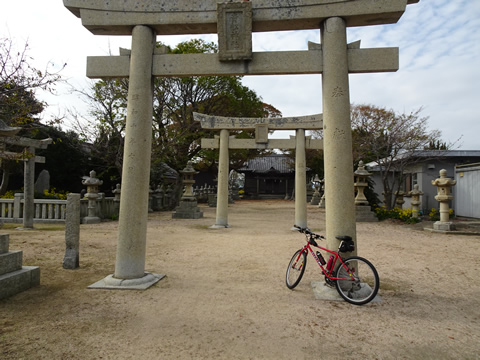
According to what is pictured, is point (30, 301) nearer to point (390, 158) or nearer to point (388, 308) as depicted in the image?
point (388, 308)

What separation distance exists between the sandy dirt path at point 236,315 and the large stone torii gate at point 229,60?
0.87 meters

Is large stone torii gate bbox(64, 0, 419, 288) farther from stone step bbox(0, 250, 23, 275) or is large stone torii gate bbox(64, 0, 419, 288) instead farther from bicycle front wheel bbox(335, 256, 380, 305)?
stone step bbox(0, 250, 23, 275)

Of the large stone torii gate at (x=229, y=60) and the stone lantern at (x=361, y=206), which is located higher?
the large stone torii gate at (x=229, y=60)

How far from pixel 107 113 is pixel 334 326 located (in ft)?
52.0

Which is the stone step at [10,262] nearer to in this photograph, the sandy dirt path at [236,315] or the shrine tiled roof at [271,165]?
the sandy dirt path at [236,315]

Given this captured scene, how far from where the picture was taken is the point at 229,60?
17.1 feet

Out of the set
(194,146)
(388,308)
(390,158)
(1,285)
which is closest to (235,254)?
(388,308)

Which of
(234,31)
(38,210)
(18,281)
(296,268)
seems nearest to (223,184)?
(38,210)

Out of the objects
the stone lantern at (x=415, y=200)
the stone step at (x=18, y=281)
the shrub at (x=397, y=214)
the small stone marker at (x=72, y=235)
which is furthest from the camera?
the stone lantern at (x=415, y=200)

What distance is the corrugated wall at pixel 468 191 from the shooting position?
14194 mm

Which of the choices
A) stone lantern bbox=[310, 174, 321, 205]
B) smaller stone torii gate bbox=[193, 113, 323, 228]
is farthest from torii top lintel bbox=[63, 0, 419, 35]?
stone lantern bbox=[310, 174, 321, 205]

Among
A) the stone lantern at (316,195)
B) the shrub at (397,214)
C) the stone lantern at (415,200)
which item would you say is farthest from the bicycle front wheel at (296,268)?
the stone lantern at (316,195)

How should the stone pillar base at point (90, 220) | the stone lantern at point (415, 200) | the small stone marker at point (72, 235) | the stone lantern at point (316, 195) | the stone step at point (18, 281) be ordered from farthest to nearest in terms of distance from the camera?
the stone lantern at point (316, 195) < the stone lantern at point (415, 200) < the stone pillar base at point (90, 220) < the small stone marker at point (72, 235) < the stone step at point (18, 281)

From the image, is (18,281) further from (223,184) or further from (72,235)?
(223,184)
